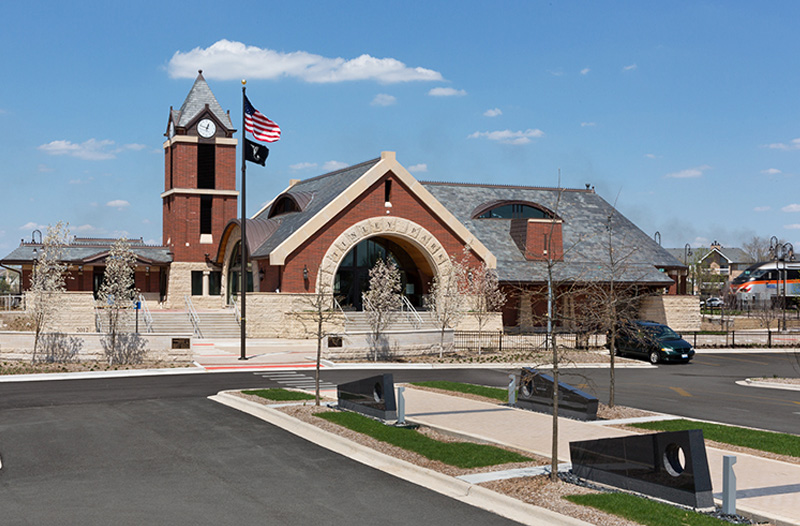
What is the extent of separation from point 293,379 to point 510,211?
32045mm

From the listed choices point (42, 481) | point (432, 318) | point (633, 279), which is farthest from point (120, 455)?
point (633, 279)

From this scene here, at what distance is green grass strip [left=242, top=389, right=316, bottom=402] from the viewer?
66.0 feet

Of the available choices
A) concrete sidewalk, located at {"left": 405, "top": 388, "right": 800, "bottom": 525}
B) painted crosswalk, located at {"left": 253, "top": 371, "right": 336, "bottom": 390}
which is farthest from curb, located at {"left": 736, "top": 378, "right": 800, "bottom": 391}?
painted crosswalk, located at {"left": 253, "top": 371, "right": 336, "bottom": 390}

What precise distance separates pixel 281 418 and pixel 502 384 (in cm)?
1055

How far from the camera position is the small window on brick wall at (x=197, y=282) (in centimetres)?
5406

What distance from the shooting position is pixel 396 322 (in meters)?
42.1

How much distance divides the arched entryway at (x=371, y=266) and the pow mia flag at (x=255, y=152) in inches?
438

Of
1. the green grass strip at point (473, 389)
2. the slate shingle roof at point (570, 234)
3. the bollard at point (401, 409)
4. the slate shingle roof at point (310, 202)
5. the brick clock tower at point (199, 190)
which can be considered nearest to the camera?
the bollard at point (401, 409)

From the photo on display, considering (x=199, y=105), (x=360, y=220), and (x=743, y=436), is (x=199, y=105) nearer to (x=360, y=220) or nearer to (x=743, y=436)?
(x=360, y=220)

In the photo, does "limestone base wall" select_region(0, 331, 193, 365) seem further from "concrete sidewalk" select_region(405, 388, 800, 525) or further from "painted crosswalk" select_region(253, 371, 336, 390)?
"concrete sidewalk" select_region(405, 388, 800, 525)

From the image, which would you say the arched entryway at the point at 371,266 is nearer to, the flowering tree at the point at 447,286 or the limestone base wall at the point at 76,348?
the flowering tree at the point at 447,286

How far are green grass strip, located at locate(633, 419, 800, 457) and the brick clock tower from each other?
40939 mm

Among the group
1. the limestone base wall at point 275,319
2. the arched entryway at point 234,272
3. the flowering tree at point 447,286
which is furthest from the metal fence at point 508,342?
the arched entryway at point 234,272

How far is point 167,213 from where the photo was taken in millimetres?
56719
